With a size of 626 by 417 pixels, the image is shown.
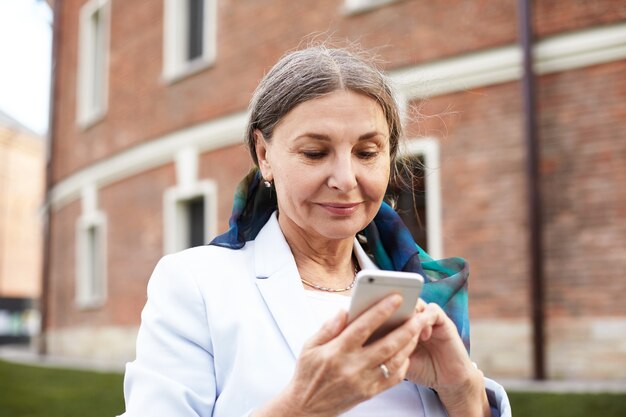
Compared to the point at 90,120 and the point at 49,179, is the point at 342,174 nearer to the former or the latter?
the point at 90,120

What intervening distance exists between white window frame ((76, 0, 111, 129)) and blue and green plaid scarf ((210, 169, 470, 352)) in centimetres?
1325

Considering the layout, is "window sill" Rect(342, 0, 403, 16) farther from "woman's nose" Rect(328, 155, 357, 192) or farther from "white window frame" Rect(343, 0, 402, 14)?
"woman's nose" Rect(328, 155, 357, 192)

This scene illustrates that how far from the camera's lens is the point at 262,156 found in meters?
1.93

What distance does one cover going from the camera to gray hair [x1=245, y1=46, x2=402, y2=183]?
1.74 m

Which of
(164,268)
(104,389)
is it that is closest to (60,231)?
(104,389)

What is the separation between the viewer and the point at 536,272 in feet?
25.9

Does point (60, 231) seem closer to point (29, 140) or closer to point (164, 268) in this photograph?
point (164, 268)

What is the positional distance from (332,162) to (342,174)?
37 millimetres

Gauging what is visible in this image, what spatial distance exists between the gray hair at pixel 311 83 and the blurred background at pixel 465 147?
2.50 metres

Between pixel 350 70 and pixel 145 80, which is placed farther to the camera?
pixel 145 80

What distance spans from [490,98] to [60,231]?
36.6 ft

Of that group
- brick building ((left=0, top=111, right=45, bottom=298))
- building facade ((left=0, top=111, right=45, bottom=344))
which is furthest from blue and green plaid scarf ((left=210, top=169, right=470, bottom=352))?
brick building ((left=0, top=111, right=45, bottom=298))

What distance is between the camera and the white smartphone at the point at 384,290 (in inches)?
55.1

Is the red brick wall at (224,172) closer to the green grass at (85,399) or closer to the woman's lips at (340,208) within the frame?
the green grass at (85,399)
